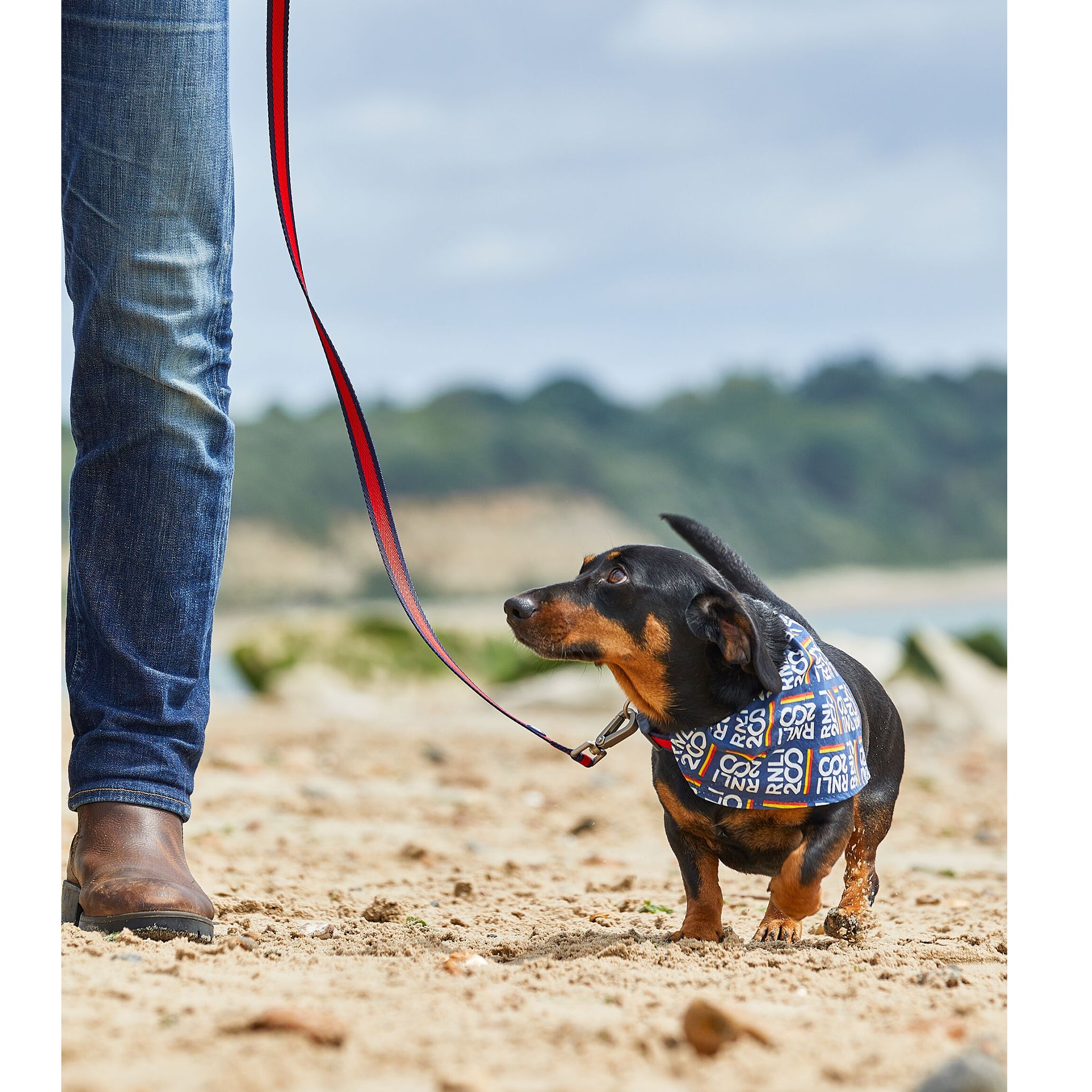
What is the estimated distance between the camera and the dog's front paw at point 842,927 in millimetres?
2506

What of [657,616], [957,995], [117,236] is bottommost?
[957,995]

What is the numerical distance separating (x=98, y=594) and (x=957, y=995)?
1627mm

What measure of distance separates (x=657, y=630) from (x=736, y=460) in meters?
33.3

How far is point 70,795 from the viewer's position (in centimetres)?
228

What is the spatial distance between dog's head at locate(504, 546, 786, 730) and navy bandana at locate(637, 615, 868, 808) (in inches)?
1.9

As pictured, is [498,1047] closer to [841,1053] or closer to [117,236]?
[841,1053]

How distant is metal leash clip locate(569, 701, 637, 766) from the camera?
8.21 ft

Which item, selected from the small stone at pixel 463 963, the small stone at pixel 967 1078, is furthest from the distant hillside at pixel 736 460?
the small stone at pixel 967 1078

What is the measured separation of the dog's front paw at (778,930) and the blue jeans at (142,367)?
45.8 inches

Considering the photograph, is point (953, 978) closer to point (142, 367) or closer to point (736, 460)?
point (142, 367)

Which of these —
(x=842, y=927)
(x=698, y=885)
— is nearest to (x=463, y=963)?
(x=698, y=885)

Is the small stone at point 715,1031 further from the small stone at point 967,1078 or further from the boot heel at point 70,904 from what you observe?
the boot heel at point 70,904

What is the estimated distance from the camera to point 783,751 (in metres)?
2.36

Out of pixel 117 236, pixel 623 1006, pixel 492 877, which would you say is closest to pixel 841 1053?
pixel 623 1006
